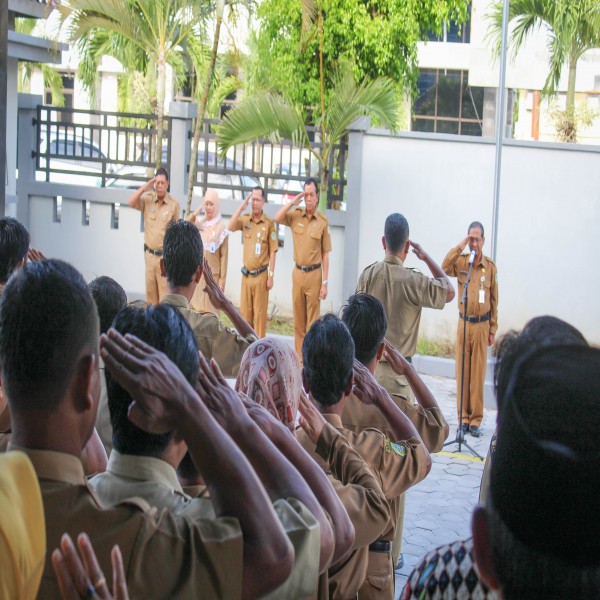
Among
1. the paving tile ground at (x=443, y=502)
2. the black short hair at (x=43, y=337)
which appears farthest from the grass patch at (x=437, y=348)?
the black short hair at (x=43, y=337)

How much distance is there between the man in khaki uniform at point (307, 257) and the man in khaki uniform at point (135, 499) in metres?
9.09

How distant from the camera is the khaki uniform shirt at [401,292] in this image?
6719 mm

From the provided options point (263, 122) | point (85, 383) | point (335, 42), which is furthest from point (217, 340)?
point (335, 42)

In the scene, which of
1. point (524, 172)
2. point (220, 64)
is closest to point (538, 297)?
point (524, 172)

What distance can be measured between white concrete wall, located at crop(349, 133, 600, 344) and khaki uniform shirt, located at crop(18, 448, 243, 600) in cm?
940

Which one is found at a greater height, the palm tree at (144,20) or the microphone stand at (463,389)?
the palm tree at (144,20)

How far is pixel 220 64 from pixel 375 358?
17868 mm

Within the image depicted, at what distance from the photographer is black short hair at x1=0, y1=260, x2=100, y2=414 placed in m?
1.67

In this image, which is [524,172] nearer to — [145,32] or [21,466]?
[145,32]

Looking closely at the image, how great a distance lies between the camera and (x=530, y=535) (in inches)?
50.4

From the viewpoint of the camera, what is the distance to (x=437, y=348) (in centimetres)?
1114

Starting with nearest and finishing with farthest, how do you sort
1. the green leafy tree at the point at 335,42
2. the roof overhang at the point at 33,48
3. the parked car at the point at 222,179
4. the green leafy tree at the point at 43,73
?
the roof overhang at the point at 33,48
the parked car at the point at 222,179
the green leafy tree at the point at 335,42
the green leafy tree at the point at 43,73

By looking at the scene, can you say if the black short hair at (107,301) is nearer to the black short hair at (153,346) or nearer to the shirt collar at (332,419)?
the shirt collar at (332,419)

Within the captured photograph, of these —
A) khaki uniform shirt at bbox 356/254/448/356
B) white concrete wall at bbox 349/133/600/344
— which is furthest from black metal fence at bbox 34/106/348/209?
khaki uniform shirt at bbox 356/254/448/356
